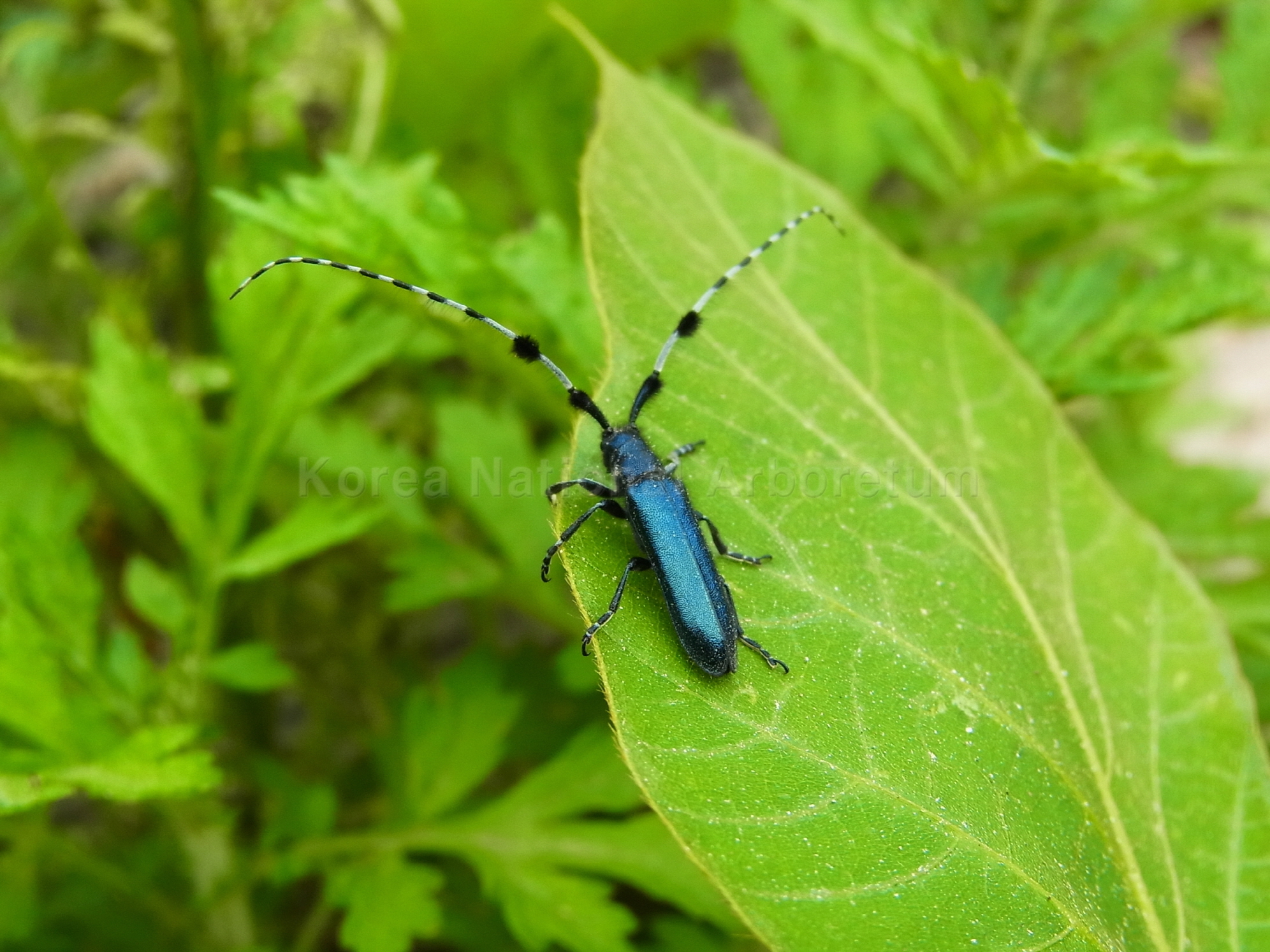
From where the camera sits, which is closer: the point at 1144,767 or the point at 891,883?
the point at 891,883

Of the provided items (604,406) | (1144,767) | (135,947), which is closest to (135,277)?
(135,947)

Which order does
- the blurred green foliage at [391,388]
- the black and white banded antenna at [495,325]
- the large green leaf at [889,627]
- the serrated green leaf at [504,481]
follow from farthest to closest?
the serrated green leaf at [504,481] < the blurred green foliage at [391,388] < the black and white banded antenna at [495,325] < the large green leaf at [889,627]

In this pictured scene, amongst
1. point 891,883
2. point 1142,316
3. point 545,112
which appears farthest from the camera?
point 545,112

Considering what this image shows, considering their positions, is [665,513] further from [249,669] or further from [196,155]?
[196,155]

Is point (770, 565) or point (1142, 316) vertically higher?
point (1142, 316)

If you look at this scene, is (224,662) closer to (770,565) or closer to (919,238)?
(770,565)

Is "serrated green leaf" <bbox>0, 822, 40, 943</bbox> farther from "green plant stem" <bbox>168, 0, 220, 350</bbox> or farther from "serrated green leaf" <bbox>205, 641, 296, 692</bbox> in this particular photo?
"green plant stem" <bbox>168, 0, 220, 350</bbox>

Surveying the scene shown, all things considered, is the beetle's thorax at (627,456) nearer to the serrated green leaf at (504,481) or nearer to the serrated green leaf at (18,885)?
the serrated green leaf at (504,481)

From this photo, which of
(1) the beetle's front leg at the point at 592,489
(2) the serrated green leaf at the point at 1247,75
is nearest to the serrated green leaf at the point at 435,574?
(1) the beetle's front leg at the point at 592,489
